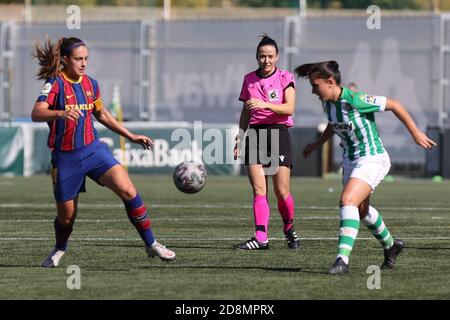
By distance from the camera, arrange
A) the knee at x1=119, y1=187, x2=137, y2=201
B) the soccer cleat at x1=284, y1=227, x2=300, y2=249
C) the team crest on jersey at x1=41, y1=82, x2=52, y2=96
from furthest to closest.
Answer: the soccer cleat at x1=284, y1=227, x2=300, y2=249
the knee at x1=119, y1=187, x2=137, y2=201
the team crest on jersey at x1=41, y1=82, x2=52, y2=96

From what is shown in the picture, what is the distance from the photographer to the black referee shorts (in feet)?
43.3

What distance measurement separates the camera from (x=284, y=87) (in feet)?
43.1

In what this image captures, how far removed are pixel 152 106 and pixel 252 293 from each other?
26.9 m

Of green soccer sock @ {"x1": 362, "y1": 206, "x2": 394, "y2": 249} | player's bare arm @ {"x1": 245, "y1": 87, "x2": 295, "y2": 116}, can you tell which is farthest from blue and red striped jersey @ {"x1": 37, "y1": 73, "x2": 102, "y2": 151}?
green soccer sock @ {"x1": 362, "y1": 206, "x2": 394, "y2": 249}

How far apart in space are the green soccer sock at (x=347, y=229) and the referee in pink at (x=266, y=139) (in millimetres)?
2513

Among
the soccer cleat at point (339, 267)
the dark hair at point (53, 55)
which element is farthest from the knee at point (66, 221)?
the soccer cleat at point (339, 267)

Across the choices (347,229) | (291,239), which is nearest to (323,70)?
(347,229)

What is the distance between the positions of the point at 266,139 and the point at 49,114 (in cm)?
324

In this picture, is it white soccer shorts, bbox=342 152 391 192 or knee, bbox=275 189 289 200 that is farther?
knee, bbox=275 189 289 200

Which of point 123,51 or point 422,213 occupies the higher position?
point 123,51

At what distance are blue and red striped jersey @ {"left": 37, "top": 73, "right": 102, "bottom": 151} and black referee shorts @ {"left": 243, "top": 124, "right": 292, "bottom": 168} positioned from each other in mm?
2491

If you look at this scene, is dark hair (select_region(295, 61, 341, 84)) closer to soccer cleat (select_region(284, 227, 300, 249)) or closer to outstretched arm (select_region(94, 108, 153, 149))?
outstretched arm (select_region(94, 108, 153, 149))
